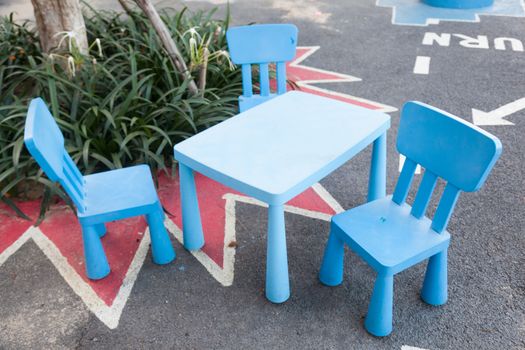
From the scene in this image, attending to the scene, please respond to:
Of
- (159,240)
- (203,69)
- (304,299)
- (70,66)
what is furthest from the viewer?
(203,69)

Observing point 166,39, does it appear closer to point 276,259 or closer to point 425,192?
point 276,259

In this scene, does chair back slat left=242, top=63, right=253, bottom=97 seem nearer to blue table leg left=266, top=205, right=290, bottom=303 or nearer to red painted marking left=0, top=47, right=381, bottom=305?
red painted marking left=0, top=47, right=381, bottom=305

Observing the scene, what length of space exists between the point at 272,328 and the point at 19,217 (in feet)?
5.82

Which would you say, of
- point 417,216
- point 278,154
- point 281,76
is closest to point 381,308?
point 417,216

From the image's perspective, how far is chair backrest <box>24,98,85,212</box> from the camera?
75.0 inches

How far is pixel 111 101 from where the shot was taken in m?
3.22

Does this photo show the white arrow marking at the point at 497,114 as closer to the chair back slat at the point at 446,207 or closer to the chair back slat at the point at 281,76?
the chair back slat at the point at 281,76

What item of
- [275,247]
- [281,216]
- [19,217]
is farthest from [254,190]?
[19,217]

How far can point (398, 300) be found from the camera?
2.33m

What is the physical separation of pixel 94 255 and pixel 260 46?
1.72m

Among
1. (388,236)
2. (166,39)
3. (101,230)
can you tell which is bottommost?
(101,230)

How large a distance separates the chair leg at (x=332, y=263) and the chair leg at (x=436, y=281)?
1.34ft

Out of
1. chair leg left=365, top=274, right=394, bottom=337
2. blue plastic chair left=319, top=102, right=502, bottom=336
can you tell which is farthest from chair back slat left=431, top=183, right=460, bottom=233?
chair leg left=365, top=274, right=394, bottom=337

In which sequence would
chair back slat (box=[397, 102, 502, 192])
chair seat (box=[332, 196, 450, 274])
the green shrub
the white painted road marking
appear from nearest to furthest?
1. chair back slat (box=[397, 102, 502, 192])
2. chair seat (box=[332, 196, 450, 274])
3. the green shrub
4. the white painted road marking
